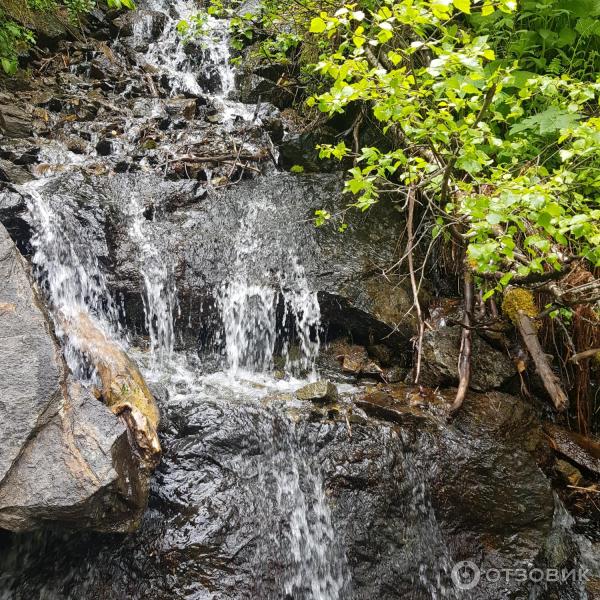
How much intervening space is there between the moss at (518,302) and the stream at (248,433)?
3.08ft

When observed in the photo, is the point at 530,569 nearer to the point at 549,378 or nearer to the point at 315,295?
the point at 549,378

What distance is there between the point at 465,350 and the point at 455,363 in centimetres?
18

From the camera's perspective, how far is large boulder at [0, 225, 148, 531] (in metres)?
2.55

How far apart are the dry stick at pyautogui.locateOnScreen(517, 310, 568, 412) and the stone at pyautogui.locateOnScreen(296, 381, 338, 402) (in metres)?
1.86

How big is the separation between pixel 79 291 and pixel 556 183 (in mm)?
4567

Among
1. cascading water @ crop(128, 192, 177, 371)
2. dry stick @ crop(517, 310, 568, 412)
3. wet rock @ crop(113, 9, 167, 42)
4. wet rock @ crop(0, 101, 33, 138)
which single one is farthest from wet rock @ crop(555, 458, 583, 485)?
wet rock @ crop(113, 9, 167, 42)

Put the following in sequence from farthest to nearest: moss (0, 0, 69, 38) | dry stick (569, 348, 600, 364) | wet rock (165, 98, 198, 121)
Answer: moss (0, 0, 69, 38)
wet rock (165, 98, 198, 121)
dry stick (569, 348, 600, 364)

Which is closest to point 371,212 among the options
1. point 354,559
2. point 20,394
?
point 354,559

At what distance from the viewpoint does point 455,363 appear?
4.43m

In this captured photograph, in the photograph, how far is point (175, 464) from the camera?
140 inches

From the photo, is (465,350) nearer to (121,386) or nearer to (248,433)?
(248,433)

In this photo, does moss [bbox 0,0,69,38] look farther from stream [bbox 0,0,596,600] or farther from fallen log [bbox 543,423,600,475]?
fallen log [bbox 543,423,600,475]

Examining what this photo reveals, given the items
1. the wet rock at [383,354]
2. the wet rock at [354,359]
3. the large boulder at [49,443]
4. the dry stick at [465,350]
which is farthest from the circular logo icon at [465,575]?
the large boulder at [49,443]

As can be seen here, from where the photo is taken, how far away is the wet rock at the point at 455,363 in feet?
14.2
